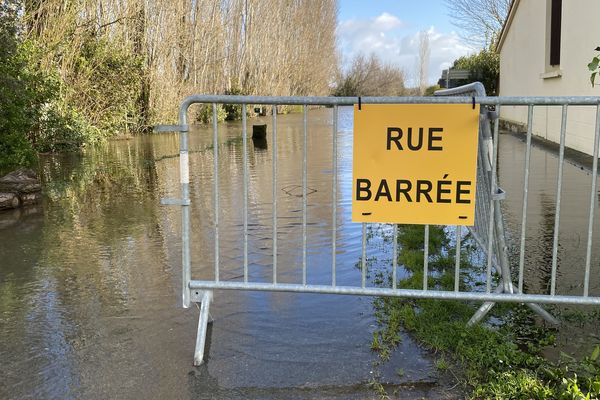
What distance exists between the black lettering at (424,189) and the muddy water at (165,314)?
0.99m

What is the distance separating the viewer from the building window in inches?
665

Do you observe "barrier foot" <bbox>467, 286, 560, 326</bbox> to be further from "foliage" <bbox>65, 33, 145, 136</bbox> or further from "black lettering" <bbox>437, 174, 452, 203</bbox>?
"foliage" <bbox>65, 33, 145, 136</bbox>

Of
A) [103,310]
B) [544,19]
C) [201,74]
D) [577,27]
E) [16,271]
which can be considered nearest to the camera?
[103,310]

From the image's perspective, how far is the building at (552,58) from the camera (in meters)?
12.8

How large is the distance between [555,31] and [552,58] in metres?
0.78

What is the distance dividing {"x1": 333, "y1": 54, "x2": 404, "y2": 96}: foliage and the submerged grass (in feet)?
261

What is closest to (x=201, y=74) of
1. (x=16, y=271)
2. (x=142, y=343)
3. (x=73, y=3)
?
(x=73, y=3)

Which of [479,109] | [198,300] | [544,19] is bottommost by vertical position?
[198,300]

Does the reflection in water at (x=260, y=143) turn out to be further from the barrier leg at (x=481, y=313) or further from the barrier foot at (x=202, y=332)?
the barrier leg at (x=481, y=313)

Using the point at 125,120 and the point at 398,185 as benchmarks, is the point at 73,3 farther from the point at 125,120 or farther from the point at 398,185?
the point at 398,185

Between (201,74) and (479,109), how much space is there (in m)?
27.9

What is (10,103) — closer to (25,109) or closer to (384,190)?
(25,109)

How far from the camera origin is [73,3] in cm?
1628

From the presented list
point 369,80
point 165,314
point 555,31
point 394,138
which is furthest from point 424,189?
point 369,80
